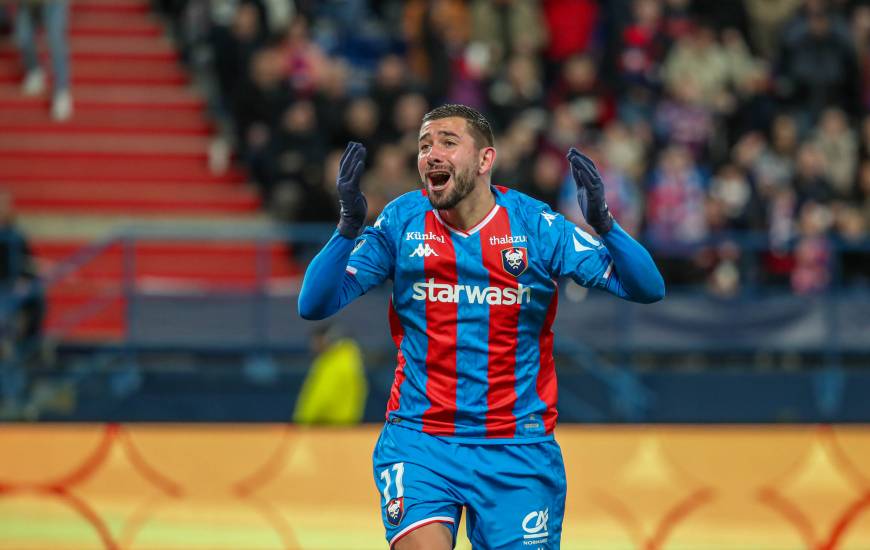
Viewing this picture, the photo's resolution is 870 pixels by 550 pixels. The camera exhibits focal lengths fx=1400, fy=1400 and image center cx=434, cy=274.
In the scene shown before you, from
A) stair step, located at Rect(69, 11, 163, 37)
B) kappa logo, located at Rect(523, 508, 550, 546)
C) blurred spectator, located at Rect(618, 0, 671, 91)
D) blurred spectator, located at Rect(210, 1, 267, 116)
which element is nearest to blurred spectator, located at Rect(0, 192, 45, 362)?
blurred spectator, located at Rect(210, 1, 267, 116)

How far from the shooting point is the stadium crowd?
46.0 ft

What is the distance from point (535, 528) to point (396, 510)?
0.51 metres

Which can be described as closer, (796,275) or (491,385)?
(491,385)

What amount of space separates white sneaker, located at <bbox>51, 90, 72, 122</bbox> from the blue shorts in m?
11.6

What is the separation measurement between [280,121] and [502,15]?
2936mm

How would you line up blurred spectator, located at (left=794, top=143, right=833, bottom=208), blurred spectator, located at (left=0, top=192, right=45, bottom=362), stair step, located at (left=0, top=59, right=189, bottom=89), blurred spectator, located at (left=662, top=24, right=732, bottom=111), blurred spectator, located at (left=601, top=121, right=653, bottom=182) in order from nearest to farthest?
blurred spectator, located at (left=0, top=192, right=45, bottom=362) < blurred spectator, located at (left=794, top=143, right=833, bottom=208) < blurred spectator, located at (left=601, top=121, right=653, bottom=182) < blurred spectator, located at (left=662, top=24, right=732, bottom=111) < stair step, located at (left=0, top=59, right=189, bottom=89)

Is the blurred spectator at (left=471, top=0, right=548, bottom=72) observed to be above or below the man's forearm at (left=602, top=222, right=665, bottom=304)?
above

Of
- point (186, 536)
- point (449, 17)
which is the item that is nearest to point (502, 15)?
point (449, 17)

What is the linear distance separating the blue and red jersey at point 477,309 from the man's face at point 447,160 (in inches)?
8.7

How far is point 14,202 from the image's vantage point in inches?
598

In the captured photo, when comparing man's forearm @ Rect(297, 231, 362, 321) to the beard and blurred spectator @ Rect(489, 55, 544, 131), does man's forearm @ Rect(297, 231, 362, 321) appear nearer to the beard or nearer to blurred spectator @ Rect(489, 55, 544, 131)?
the beard

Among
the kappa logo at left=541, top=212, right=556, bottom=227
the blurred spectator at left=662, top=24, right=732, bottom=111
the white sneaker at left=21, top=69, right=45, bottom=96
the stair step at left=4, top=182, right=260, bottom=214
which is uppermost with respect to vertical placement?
the blurred spectator at left=662, top=24, right=732, bottom=111

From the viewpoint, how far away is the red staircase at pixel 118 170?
46.1 ft

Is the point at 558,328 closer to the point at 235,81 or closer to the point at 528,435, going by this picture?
the point at 235,81
